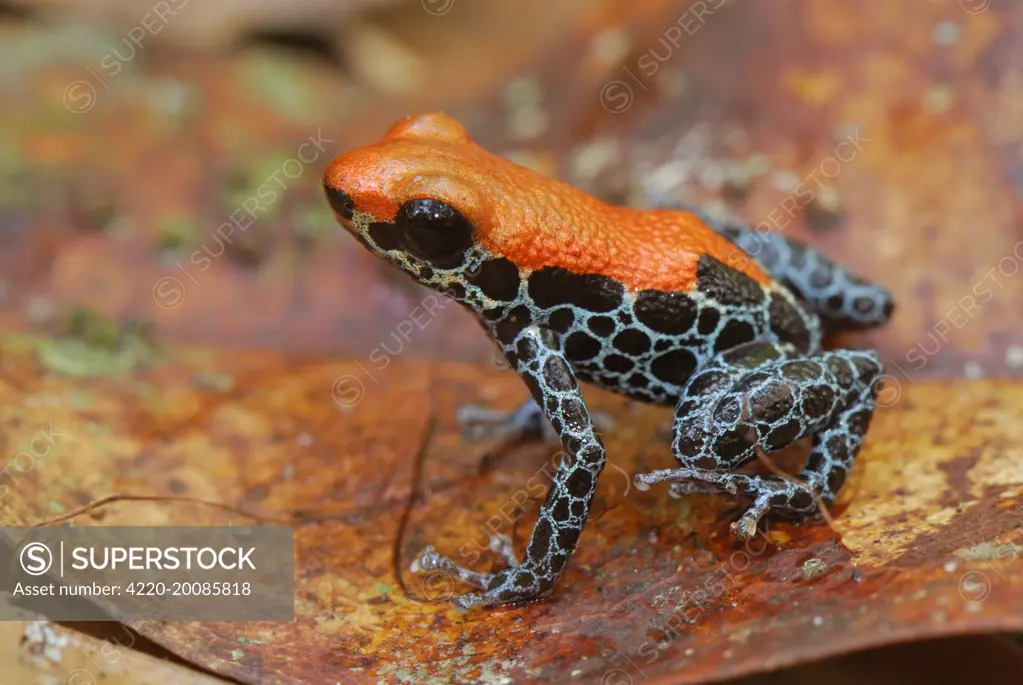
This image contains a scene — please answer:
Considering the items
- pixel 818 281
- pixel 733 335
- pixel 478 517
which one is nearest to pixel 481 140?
pixel 818 281

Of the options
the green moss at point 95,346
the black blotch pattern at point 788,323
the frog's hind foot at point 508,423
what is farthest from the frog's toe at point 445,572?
the green moss at point 95,346

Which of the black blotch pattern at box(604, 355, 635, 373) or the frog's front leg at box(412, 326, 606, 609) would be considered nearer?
the frog's front leg at box(412, 326, 606, 609)

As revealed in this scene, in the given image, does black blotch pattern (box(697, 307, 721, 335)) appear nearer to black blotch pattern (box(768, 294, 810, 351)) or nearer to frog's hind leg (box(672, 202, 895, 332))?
black blotch pattern (box(768, 294, 810, 351))

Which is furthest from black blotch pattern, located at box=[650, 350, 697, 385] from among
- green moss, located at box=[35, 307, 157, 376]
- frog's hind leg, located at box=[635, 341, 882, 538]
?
green moss, located at box=[35, 307, 157, 376]

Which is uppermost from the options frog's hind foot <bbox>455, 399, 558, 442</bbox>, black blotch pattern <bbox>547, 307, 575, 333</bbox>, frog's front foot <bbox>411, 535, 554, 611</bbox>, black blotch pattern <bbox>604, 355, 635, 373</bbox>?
black blotch pattern <bbox>547, 307, 575, 333</bbox>

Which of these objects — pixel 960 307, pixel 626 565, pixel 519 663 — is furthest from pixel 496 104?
pixel 519 663

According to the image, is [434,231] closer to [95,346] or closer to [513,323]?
[513,323]

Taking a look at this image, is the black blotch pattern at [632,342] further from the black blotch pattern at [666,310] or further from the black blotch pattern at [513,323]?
the black blotch pattern at [513,323]
